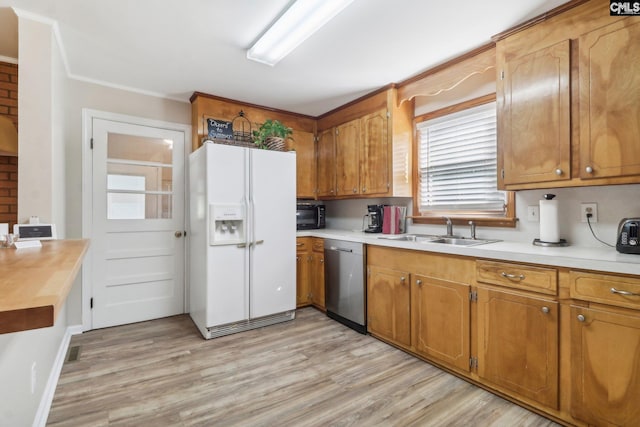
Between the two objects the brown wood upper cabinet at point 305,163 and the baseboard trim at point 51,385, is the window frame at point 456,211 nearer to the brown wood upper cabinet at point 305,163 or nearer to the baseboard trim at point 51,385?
the brown wood upper cabinet at point 305,163

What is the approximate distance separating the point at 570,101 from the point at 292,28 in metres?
1.83

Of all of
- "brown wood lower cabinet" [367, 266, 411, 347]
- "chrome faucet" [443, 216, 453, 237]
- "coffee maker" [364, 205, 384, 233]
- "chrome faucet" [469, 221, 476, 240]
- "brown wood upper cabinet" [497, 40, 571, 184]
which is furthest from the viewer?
"coffee maker" [364, 205, 384, 233]

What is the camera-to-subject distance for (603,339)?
5.07ft

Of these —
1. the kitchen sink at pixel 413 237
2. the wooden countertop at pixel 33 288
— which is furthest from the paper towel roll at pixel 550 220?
the wooden countertop at pixel 33 288

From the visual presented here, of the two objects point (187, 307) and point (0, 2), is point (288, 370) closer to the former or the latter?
point (187, 307)

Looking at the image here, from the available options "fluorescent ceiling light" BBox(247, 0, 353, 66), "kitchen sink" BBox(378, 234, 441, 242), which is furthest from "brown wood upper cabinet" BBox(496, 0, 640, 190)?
"fluorescent ceiling light" BBox(247, 0, 353, 66)

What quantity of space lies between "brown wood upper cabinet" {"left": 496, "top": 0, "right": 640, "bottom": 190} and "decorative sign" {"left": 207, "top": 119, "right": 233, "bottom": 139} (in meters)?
2.62

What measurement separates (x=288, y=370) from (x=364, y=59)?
8.46 feet

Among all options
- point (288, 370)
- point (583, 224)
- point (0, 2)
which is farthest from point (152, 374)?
point (583, 224)

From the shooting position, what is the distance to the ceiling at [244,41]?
77.1 inches

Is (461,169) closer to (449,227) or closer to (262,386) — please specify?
(449,227)

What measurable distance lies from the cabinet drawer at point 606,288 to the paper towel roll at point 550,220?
0.51m

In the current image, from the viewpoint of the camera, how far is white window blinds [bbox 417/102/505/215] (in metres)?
2.63

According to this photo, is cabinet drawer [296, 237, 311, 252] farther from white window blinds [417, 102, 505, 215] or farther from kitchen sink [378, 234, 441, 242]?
white window blinds [417, 102, 505, 215]
